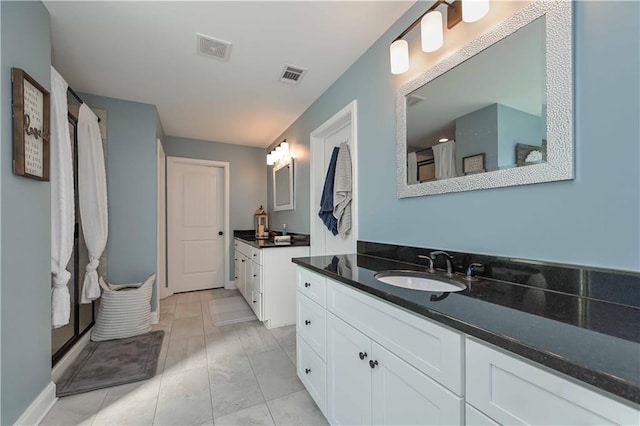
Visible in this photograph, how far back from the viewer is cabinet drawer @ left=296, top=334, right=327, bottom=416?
1.40 meters

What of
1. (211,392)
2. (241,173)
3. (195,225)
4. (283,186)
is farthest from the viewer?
(241,173)

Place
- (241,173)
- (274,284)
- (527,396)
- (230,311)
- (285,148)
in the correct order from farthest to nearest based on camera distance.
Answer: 1. (241,173)
2. (285,148)
3. (230,311)
4. (274,284)
5. (527,396)

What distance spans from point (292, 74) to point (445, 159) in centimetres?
158

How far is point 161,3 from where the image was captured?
1.52 meters

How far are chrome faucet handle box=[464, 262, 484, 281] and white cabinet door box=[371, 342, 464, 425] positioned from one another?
0.51 meters

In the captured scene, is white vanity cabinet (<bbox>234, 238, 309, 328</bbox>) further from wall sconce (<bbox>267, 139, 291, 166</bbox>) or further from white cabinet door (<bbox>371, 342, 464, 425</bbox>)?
white cabinet door (<bbox>371, 342, 464, 425</bbox>)

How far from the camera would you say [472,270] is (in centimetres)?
119

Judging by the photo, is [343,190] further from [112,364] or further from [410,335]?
[112,364]

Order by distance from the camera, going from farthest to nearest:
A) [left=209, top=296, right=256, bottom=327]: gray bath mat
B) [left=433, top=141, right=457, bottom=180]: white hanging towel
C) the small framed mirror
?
the small framed mirror
[left=209, top=296, right=256, bottom=327]: gray bath mat
[left=433, top=141, right=457, bottom=180]: white hanging towel

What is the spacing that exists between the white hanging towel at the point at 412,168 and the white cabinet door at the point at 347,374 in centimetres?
88

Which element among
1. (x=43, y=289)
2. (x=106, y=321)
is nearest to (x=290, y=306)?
(x=106, y=321)

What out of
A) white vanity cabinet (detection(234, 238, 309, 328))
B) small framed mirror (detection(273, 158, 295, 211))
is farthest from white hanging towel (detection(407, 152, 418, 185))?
small framed mirror (detection(273, 158, 295, 211))

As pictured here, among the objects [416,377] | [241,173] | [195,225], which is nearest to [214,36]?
[416,377]

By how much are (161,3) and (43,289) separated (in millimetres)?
1782
